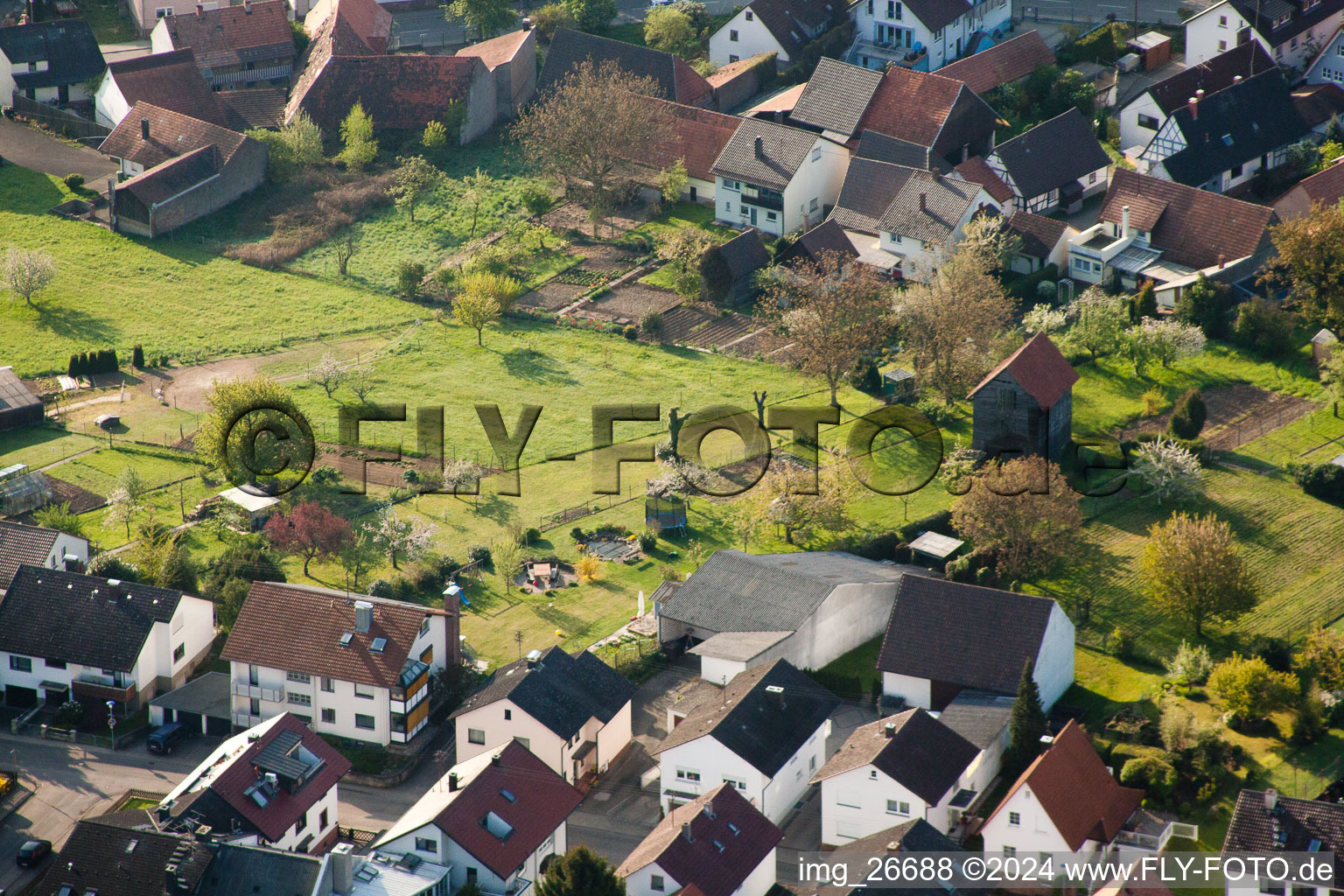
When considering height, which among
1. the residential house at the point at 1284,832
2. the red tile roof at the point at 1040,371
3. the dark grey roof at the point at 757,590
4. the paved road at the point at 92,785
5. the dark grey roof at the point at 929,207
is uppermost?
the dark grey roof at the point at 929,207

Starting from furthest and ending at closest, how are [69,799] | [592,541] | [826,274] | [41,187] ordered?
[41,187] → [826,274] → [592,541] → [69,799]

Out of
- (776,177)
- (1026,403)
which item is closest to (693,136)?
(776,177)

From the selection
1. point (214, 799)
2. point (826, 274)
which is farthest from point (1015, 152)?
point (214, 799)

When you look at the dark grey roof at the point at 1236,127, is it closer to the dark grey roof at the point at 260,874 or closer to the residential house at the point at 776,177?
the residential house at the point at 776,177

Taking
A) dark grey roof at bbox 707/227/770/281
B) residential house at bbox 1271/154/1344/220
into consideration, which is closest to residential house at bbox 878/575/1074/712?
dark grey roof at bbox 707/227/770/281

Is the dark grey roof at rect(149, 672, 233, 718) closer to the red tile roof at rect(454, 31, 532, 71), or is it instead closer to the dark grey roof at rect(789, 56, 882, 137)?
the dark grey roof at rect(789, 56, 882, 137)

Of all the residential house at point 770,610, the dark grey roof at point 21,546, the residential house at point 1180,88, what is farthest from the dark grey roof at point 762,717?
the residential house at point 1180,88

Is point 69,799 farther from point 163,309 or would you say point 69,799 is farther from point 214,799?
point 163,309
